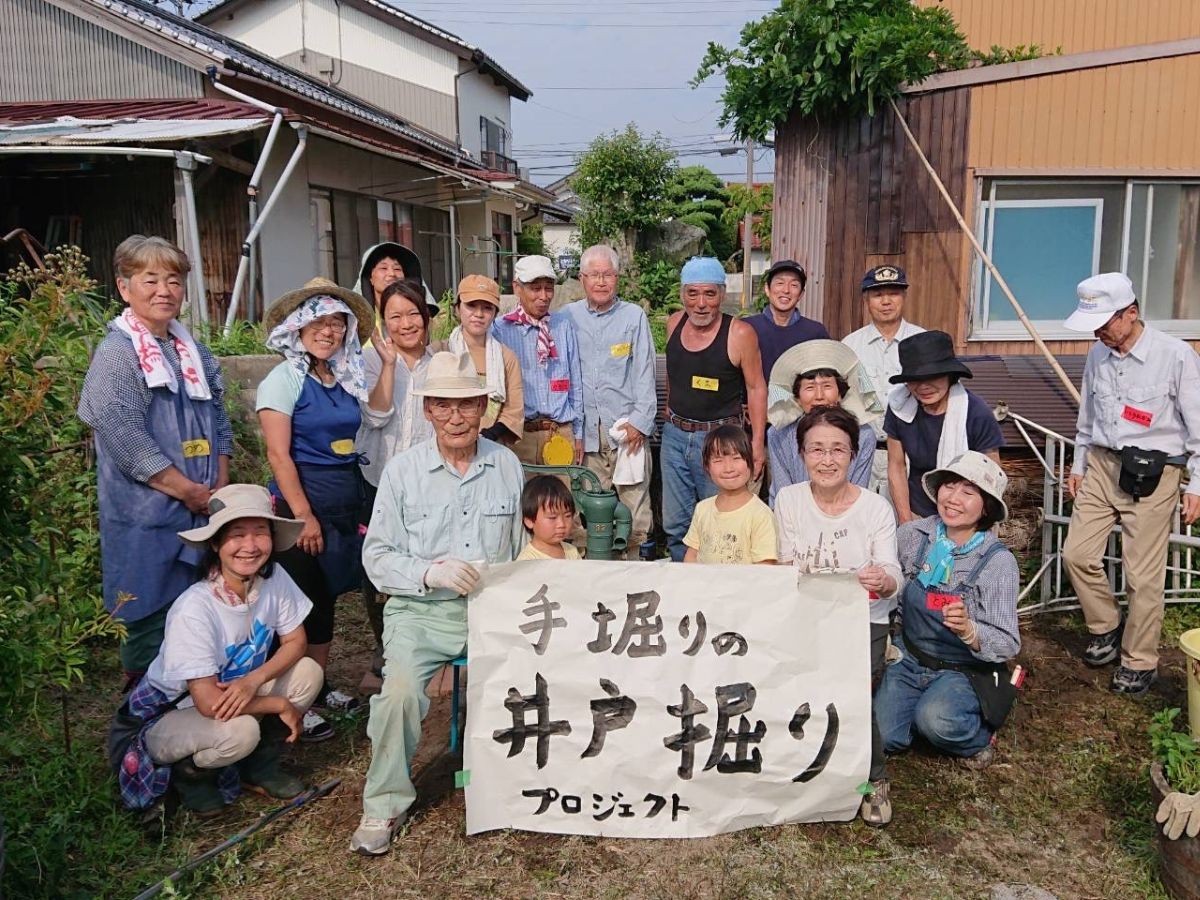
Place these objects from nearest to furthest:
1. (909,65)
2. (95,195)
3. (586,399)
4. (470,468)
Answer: (470,468), (586,399), (909,65), (95,195)

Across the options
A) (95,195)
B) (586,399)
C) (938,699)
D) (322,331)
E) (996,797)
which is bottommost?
(996,797)

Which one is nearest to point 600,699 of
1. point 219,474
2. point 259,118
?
point 219,474

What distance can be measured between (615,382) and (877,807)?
7.80ft

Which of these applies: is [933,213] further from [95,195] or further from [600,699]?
[95,195]

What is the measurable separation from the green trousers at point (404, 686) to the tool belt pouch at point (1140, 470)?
3.11 metres

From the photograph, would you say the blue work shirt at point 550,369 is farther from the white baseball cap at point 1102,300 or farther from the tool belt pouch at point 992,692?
the white baseball cap at point 1102,300

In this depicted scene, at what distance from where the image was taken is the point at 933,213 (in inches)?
304

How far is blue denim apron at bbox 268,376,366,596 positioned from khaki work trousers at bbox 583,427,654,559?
1309 mm

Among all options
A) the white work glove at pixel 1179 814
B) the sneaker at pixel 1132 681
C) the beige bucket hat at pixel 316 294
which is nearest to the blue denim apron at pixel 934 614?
the white work glove at pixel 1179 814

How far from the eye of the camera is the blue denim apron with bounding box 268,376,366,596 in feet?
12.3

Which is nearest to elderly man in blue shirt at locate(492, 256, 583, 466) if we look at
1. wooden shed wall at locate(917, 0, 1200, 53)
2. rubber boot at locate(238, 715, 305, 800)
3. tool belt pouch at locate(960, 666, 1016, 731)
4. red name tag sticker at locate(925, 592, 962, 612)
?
rubber boot at locate(238, 715, 305, 800)

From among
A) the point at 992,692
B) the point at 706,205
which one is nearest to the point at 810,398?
the point at 992,692

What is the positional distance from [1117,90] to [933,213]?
1.73 metres

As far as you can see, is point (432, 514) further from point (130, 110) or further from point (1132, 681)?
point (130, 110)
